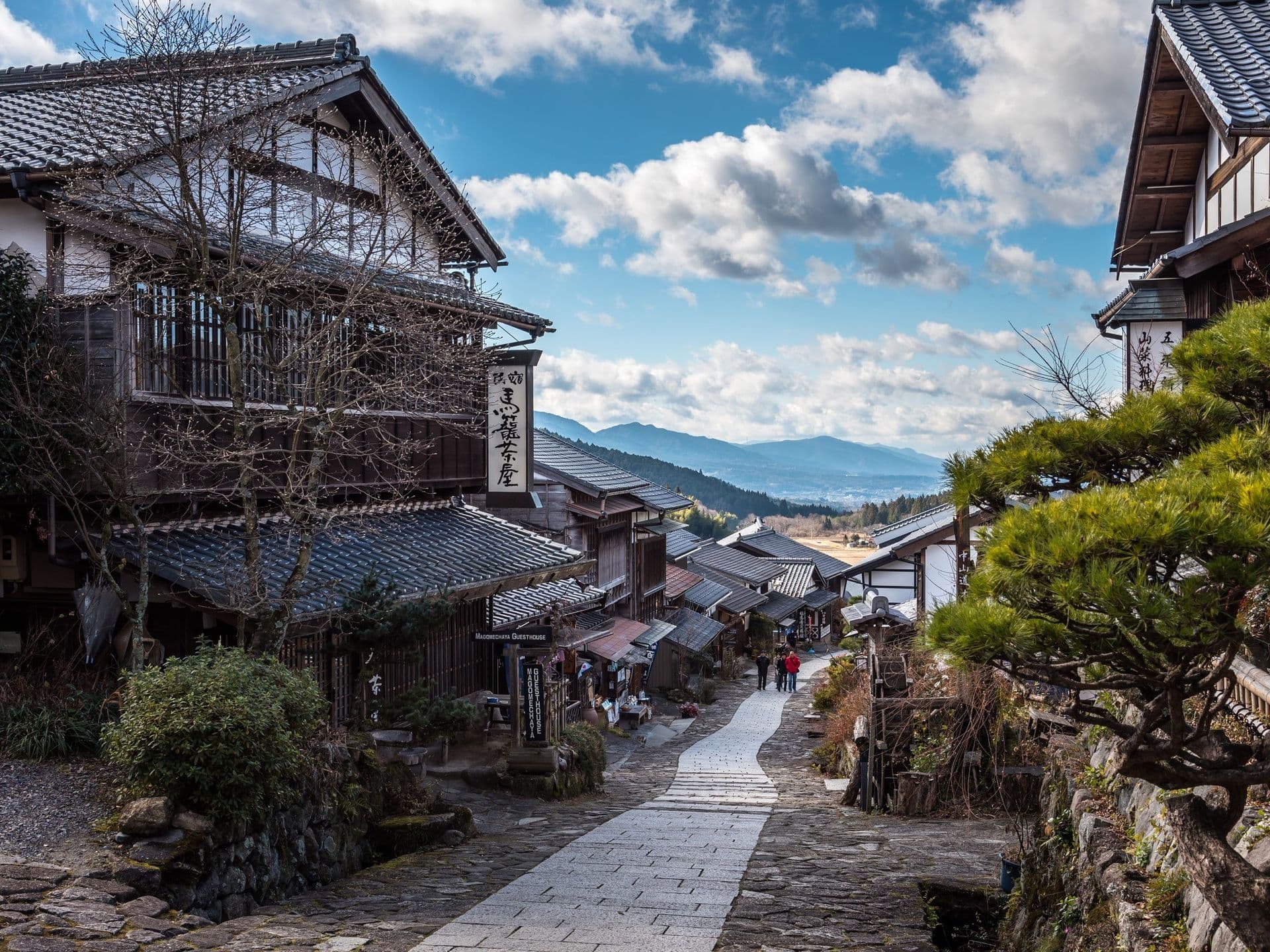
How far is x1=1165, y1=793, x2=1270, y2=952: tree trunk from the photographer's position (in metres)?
4.96

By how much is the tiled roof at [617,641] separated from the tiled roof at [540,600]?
1.77m

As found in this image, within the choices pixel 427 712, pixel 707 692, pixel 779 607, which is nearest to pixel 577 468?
pixel 707 692

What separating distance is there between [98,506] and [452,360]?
5.41 meters

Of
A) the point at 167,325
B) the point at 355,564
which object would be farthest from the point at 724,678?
the point at 167,325

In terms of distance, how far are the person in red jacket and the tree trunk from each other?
116 ft

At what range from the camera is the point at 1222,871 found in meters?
5.18

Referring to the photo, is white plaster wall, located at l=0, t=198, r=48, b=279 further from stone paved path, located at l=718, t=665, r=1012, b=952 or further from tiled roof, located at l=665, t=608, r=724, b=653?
tiled roof, located at l=665, t=608, r=724, b=653

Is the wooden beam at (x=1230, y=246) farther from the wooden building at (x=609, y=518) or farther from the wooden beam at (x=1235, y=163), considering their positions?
the wooden building at (x=609, y=518)

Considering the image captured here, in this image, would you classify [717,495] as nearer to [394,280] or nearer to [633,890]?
[394,280]

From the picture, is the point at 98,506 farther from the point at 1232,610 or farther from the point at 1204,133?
the point at 1204,133

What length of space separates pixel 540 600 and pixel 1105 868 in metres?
17.6

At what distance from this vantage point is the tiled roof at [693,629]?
133 ft

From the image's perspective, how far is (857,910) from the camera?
9141mm

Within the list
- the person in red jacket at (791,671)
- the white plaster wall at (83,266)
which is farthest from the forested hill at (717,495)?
the white plaster wall at (83,266)
